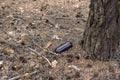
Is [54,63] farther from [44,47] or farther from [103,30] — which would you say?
[103,30]

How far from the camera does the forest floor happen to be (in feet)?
9.31

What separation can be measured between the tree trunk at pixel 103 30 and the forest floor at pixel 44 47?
0.11m

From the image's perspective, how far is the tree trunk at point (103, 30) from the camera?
2758 millimetres

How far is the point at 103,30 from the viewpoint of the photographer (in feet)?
9.32

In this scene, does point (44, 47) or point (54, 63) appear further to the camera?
point (44, 47)

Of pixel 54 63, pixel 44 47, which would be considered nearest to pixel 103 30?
pixel 54 63

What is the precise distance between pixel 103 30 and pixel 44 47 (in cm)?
70

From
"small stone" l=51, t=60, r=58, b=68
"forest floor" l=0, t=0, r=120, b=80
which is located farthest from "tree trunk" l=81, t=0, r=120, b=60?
"small stone" l=51, t=60, r=58, b=68

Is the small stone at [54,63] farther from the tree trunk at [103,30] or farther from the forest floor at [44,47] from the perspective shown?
the tree trunk at [103,30]

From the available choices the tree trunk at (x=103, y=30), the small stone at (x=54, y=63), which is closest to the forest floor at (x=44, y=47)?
the small stone at (x=54, y=63)

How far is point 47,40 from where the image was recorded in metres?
3.29

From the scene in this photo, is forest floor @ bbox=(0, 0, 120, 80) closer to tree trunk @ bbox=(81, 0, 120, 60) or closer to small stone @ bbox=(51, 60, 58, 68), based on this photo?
small stone @ bbox=(51, 60, 58, 68)

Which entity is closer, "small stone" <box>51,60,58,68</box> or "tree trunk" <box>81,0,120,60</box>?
"tree trunk" <box>81,0,120,60</box>

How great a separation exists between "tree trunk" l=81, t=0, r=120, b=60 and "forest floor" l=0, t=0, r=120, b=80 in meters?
0.11
